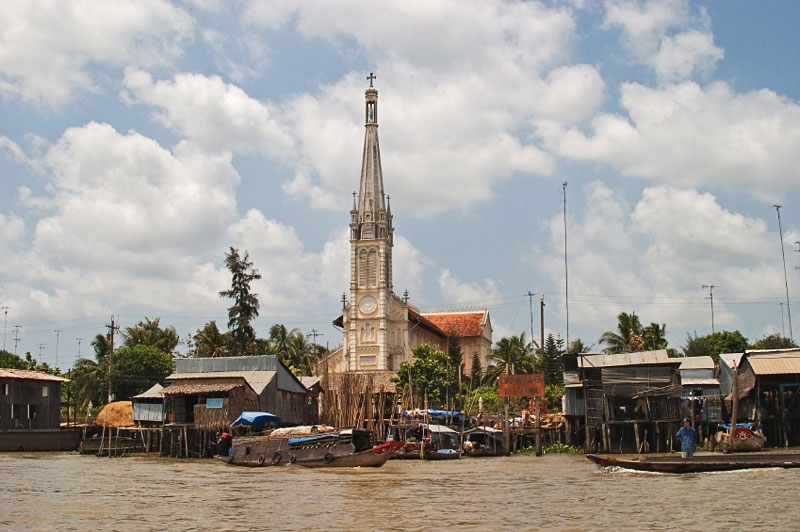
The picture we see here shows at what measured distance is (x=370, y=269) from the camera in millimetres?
83250

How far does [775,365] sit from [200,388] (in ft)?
95.9

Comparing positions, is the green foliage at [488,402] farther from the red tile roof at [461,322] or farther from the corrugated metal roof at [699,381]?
the red tile roof at [461,322]

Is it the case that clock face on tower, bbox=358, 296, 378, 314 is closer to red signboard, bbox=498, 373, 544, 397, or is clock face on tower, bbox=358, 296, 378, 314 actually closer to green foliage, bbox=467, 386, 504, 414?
green foliage, bbox=467, 386, 504, 414

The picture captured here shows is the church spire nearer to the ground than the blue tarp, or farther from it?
farther from it

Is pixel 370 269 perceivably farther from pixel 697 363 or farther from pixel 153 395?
pixel 697 363

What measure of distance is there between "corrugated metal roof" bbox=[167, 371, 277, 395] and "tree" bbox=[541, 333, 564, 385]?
950 inches

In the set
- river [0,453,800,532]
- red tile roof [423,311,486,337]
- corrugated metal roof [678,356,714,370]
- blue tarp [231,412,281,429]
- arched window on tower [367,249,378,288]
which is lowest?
river [0,453,800,532]

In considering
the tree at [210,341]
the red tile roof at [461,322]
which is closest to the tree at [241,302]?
the tree at [210,341]

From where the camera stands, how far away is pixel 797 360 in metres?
38.2

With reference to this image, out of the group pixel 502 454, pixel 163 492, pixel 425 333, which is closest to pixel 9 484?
pixel 163 492

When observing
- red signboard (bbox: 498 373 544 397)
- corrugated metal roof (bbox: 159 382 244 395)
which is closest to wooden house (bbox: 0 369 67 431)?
corrugated metal roof (bbox: 159 382 244 395)

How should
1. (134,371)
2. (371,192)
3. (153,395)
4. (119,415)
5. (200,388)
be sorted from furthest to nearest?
(371,192)
(134,371)
(119,415)
(153,395)
(200,388)

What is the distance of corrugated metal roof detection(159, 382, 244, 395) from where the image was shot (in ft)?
152

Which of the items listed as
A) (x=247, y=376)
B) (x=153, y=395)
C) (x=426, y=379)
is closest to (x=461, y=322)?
(x=426, y=379)
